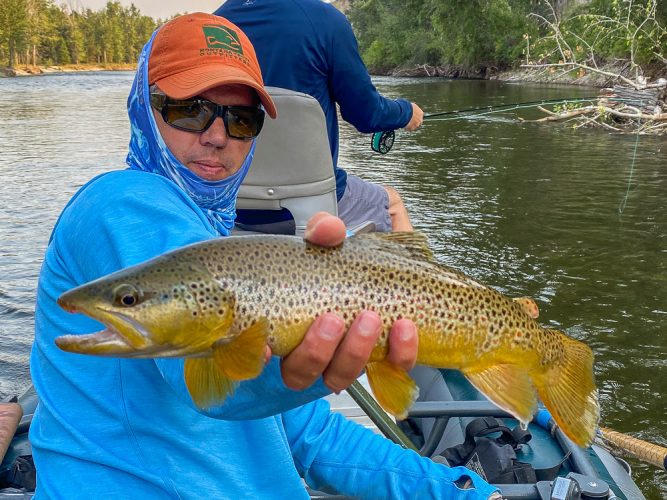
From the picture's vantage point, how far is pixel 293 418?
2.81 metres

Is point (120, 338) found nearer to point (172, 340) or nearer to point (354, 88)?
point (172, 340)

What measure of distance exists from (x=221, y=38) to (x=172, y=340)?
128cm

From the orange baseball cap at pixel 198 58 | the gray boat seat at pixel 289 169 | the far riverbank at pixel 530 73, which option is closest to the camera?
the orange baseball cap at pixel 198 58

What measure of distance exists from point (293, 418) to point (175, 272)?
1297 millimetres

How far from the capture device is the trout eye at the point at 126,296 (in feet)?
5.33

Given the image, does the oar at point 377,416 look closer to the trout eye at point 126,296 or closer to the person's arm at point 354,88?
the trout eye at point 126,296

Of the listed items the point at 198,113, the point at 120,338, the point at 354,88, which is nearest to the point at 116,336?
the point at 120,338

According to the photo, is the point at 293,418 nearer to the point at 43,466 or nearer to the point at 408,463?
the point at 408,463

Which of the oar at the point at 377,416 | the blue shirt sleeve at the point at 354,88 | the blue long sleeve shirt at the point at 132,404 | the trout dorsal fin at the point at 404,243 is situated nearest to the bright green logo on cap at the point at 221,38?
the blue long sleeve shirt at the point at 132,404

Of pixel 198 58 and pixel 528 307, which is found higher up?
pixel 198 58

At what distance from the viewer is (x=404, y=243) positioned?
81.8 inches

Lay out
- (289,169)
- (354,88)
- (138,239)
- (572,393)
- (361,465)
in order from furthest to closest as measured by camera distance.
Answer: (354,88) < (289,169) < (361,465) < (572,393) < (138,239)

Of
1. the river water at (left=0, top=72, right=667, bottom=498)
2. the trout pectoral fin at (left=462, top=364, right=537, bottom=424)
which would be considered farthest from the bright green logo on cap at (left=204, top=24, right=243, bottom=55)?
the river water at (left=0, top=72, right=667, bottom=498)

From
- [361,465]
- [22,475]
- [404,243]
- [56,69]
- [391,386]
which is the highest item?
[404,243]
